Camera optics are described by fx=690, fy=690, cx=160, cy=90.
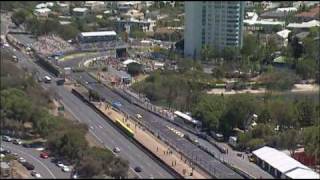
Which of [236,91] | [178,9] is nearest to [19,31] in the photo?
[178,9]

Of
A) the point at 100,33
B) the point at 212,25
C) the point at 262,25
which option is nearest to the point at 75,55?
the point at 100,33

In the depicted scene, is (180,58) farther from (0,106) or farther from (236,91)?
(0,106)

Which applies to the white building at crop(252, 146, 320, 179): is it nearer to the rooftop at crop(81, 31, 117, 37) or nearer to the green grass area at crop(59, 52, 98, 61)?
the green grass area at crop(59, 52, 98, 61)

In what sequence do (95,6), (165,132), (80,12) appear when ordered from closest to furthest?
(165,132) → (80,12) → (95,6)

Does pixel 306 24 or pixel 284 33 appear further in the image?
pixel 306 24

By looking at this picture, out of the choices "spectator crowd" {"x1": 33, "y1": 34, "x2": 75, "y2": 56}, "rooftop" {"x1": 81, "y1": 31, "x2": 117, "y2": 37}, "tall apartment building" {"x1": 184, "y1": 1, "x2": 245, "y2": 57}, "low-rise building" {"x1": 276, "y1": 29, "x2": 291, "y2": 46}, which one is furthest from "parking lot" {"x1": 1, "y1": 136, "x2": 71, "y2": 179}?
"low-rise building" {"x1": 276, "y1": 29, "x2": 291, "y2": 46}

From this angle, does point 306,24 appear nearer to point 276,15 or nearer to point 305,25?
point 305,25
